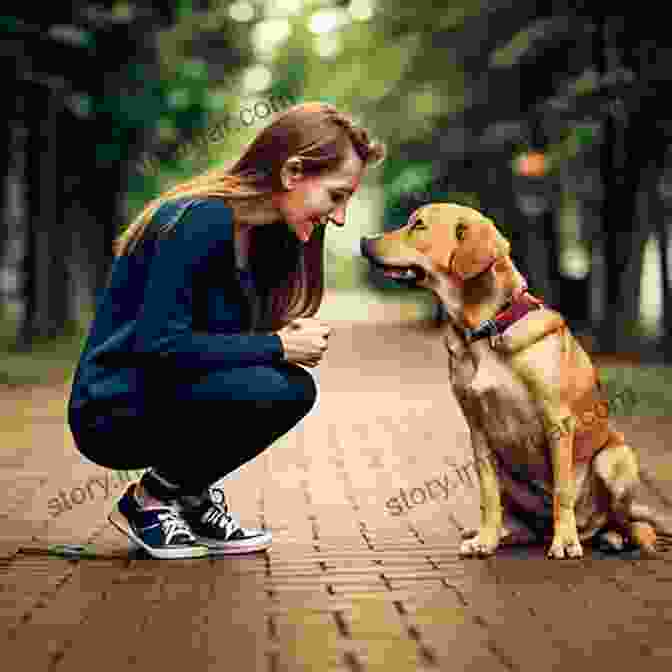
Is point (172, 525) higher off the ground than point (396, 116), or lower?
lower

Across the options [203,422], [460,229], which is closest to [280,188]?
[460,229]

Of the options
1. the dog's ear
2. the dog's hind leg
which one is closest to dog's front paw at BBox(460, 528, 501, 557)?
the dog's hind leg

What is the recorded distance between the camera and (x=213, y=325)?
20.2 ft

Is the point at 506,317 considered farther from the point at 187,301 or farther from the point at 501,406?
the point at 187,301

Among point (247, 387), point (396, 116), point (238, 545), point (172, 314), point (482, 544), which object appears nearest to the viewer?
point (172, 314)

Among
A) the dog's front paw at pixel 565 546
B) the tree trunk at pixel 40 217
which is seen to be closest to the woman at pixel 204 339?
the dog's front paw at pixel 565 546

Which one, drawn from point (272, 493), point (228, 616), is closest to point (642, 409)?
point (272, 493)

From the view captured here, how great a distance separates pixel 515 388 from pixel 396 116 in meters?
23.3

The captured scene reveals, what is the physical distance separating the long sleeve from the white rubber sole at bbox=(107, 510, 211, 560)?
0.73 m

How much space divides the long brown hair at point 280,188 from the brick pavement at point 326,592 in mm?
1008

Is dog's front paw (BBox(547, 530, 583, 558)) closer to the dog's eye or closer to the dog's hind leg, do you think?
the dog's hind leg

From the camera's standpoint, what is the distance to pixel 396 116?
29.0 metres

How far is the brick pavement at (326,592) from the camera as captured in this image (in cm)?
444

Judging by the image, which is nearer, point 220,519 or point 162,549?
point 162,549
